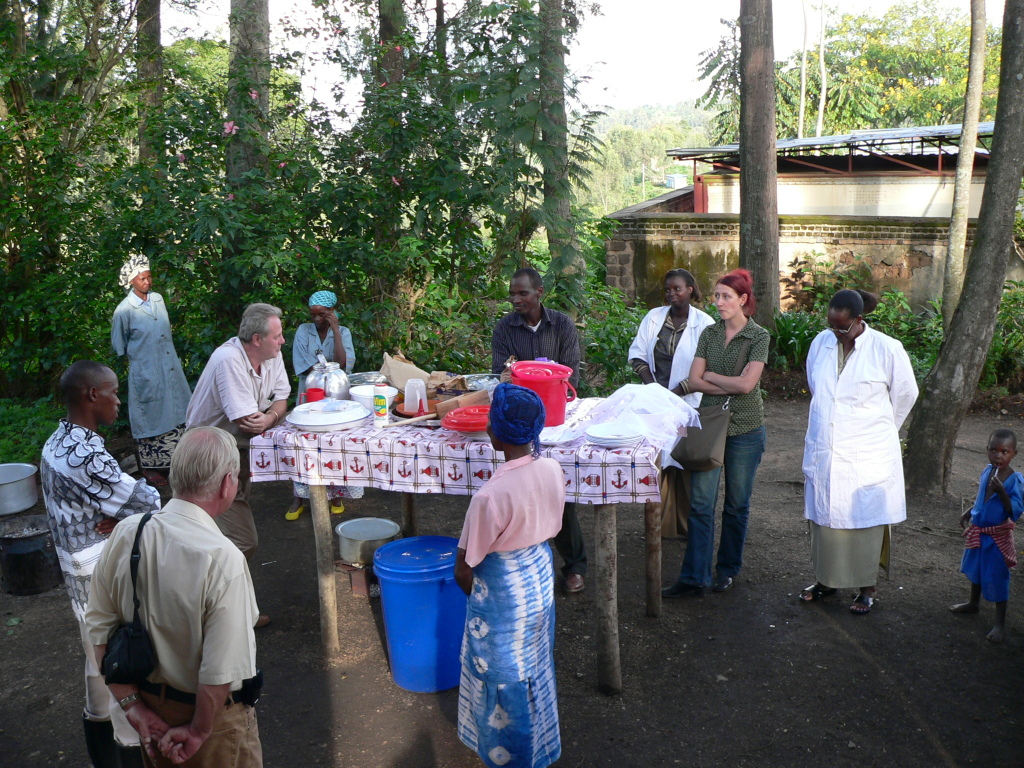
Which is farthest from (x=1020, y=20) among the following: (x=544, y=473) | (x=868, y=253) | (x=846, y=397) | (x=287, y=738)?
(x=868, y=253)

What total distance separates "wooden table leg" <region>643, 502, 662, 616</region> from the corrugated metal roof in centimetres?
1522

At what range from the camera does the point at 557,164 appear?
7.02 m

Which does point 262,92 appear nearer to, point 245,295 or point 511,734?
point 245,295

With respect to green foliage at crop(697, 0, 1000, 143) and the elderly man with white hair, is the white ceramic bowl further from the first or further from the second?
green foliage at crop(697, 0, 1000, 143)

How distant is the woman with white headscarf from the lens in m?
6.98

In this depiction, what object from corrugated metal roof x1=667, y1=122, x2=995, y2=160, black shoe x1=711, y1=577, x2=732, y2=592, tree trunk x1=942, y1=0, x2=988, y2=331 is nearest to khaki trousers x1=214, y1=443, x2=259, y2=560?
black shoe x1=711, y1=577, x2=732, y2=592

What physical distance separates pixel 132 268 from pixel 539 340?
4101 millimetres

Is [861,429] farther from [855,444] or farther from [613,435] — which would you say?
[613,435]

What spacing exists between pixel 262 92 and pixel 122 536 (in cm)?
649

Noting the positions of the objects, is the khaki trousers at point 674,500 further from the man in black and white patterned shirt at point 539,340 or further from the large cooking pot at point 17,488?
the large cooking pot at point 17,488

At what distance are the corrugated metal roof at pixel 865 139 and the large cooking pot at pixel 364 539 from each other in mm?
15971

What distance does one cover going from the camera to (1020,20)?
5.98 meters

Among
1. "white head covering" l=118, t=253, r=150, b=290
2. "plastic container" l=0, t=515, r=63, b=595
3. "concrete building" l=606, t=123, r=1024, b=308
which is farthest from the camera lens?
"concrete building" l=606, t=123, r=1024, b=308

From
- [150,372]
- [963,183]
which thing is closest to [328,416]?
[150,372]
